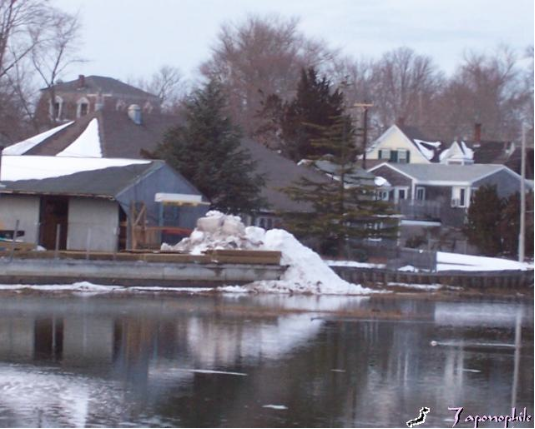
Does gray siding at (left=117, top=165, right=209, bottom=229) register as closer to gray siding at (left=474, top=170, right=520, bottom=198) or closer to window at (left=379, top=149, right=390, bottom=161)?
gray siding at (left=474, top=170, right=520, bottom=198)

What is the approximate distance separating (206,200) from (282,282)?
795 cm

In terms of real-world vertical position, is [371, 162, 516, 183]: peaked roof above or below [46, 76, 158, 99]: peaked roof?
below

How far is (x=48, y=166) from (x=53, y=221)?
227 cm

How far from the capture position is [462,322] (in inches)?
1224

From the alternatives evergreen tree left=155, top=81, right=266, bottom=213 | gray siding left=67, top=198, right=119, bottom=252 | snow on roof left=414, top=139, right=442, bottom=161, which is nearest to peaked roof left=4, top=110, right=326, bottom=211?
evergreen tree left=155, top=81, right=266, bottom=213

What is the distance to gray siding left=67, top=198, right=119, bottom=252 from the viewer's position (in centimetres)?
4147

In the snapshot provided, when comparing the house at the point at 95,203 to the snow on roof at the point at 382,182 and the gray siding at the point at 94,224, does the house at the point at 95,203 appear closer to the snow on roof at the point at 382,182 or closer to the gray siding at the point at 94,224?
the gray siding at the point at 94,224

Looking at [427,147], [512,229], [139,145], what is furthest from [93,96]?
[512,229]

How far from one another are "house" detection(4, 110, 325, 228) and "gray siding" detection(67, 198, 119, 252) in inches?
300

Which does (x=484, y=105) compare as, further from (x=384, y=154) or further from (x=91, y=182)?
(x=91, y=182)

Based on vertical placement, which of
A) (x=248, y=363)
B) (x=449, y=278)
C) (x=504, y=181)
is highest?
(x=504, y=181)

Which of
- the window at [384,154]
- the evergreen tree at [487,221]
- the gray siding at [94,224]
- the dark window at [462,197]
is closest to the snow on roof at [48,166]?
the gray siding at [94,224]

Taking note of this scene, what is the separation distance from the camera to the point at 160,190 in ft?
140

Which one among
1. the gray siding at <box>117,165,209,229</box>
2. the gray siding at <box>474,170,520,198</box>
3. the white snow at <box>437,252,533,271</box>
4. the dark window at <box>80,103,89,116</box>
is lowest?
the white snow at <box>437,252,533,271</box>
